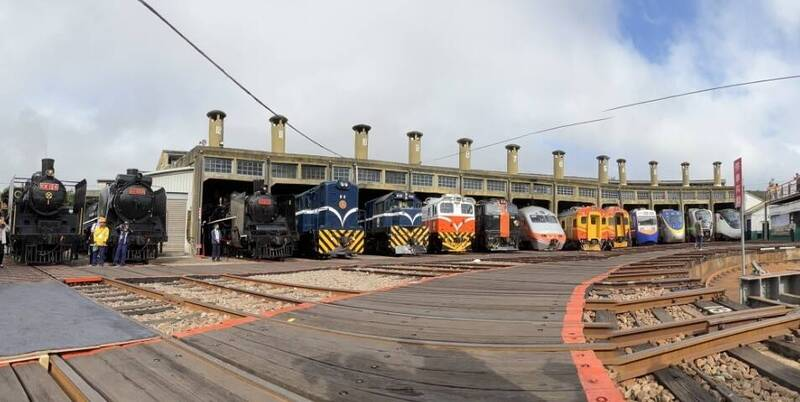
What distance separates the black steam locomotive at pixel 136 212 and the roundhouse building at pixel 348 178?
4.72 metres

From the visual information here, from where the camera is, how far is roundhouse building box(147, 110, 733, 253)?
2491 centimetres

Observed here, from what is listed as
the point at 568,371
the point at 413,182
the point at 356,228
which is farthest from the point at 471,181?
the point at 568,371

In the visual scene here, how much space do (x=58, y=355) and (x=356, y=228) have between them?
16752mm

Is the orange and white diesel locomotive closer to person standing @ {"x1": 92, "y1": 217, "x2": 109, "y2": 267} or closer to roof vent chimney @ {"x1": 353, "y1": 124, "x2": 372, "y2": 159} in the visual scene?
roof vent chimney @ {"x1": 353, "y1": 124, "x2": 372, "y2": 159}

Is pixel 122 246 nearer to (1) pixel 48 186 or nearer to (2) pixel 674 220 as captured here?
(1) pixel 48 186

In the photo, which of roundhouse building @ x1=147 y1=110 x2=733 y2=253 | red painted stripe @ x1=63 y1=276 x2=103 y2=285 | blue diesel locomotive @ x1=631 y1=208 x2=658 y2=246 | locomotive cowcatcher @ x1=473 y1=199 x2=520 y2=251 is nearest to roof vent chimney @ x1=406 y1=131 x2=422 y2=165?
roundhouse building @ x1=147 y1=110 x2=733 y2=253

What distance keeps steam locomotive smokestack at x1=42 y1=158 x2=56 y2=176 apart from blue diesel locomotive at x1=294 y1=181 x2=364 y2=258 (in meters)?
9.36

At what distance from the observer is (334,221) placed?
795 inches

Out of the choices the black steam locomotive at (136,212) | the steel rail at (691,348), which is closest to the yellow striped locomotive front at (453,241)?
the black steam locomotive at (136,212)

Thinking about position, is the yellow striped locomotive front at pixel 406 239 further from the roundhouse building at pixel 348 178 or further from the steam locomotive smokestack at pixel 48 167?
the steam locomotive smokestack at pixel 48 167

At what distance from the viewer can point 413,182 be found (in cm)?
3106

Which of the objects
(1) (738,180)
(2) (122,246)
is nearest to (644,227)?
(1) (738,180)

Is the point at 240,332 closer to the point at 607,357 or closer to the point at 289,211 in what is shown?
the point at 607,357

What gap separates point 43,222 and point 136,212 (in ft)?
9.13
